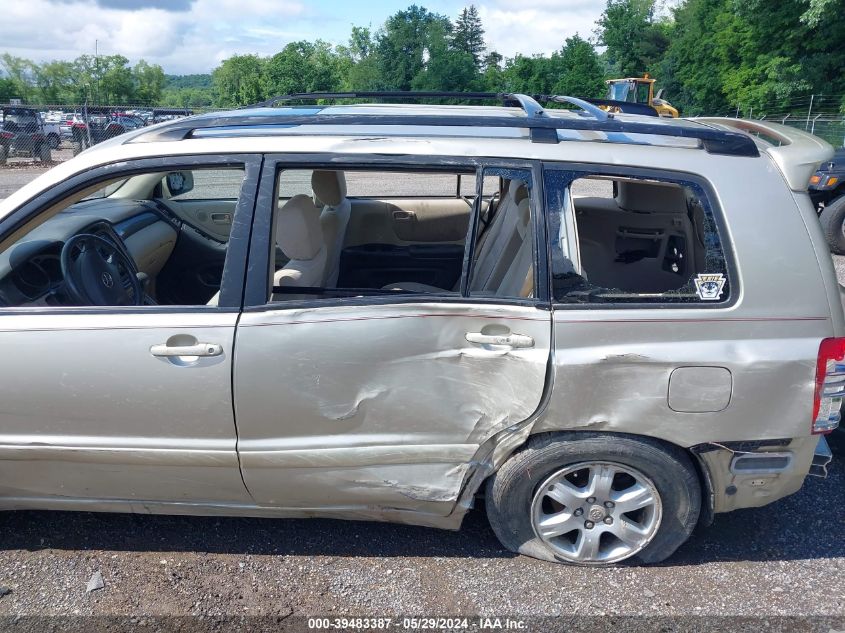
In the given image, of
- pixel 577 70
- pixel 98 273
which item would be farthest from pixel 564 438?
pixel 577 70

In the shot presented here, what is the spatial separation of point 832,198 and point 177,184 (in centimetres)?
768

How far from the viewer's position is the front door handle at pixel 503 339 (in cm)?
248

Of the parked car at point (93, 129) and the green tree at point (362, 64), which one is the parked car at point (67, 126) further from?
the green tree at point (362, 64)

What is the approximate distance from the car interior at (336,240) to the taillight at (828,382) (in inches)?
22.5

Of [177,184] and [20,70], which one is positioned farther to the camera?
[20,70]

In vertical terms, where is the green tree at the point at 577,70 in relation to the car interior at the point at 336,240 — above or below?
above

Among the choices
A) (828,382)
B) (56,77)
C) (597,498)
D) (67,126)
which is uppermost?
(56,77)

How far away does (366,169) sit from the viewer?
259 centimetres

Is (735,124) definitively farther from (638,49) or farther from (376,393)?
(638,49)

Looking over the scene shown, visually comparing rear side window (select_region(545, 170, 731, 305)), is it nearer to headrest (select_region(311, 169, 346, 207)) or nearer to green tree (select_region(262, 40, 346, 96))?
headrest (select_region(311, 169, 346, 207))

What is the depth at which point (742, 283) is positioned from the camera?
2.48 meters

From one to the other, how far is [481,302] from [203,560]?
1.61 m

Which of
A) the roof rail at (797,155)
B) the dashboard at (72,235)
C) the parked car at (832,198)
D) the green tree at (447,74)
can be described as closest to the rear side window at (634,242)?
the roof rail at (797,155)

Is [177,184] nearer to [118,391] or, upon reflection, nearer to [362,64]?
[118,391]
